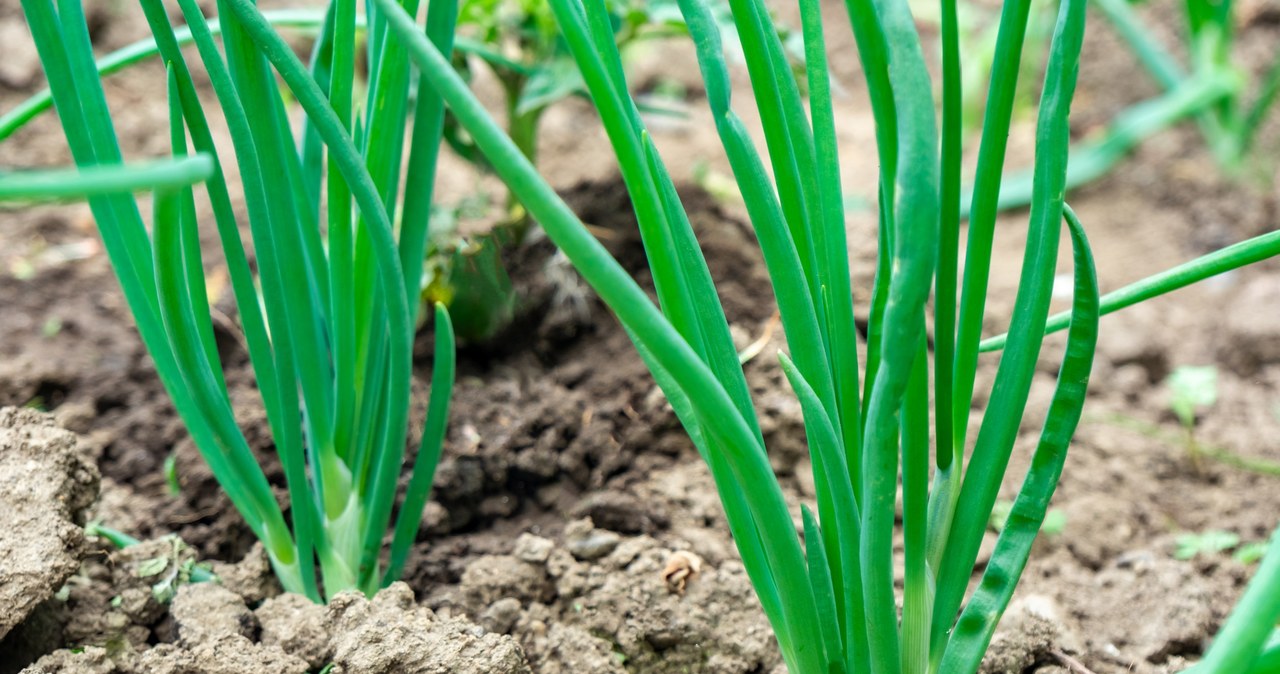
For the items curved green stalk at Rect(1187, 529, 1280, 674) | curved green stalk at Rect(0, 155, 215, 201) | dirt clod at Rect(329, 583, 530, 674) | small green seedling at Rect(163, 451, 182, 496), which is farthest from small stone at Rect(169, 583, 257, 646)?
curved green stalk at Rect(1187, 529, 1280, 674)

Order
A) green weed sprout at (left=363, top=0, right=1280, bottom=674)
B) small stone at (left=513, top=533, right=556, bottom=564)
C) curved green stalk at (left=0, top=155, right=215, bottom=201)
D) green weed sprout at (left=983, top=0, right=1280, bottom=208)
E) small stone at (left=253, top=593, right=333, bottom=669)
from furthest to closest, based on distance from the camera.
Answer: green weed sprout at (left=983, top=0, right=1280, bottom=208) → small stone at (left=513, top=533, right=556, bottom=564) → small stone at (left=253, top=593, right=333, bottom=669) → green weed sprout at (left=363, top=0, right=1280, bottom=674) → curved green stalk at (left=0, top=155, right=215, bottom=201)

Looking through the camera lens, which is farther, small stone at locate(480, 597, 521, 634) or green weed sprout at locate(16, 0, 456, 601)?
small stone at locate(480, 597, 521, 634)

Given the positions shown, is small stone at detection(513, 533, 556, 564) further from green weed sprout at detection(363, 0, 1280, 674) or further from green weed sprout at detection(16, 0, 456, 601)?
green weed sprout at detection(363, 0, 1280, 674)

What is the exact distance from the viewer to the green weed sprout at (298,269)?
2.59ft

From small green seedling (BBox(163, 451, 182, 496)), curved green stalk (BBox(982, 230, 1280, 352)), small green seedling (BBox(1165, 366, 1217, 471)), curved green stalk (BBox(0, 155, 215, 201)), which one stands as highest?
small green seedling (BBox(1165, 366, 1217, 471))

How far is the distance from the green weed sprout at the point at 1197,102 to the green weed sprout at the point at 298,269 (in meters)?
1.44

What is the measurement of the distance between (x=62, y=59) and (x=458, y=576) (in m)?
0.59

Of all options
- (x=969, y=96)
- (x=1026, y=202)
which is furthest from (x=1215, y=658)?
(x=969, y=96)

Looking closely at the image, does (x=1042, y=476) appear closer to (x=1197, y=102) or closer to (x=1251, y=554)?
(x=1251, y=554)

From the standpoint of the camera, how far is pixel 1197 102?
2.05m

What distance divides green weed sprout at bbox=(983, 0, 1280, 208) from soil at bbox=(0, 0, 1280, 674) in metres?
0.21

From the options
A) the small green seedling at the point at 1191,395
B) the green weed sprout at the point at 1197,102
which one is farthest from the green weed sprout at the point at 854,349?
the green weed sprout at the point at 1197,102

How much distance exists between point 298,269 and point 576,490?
0.47 meters

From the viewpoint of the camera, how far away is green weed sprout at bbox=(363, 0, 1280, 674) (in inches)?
25.4
